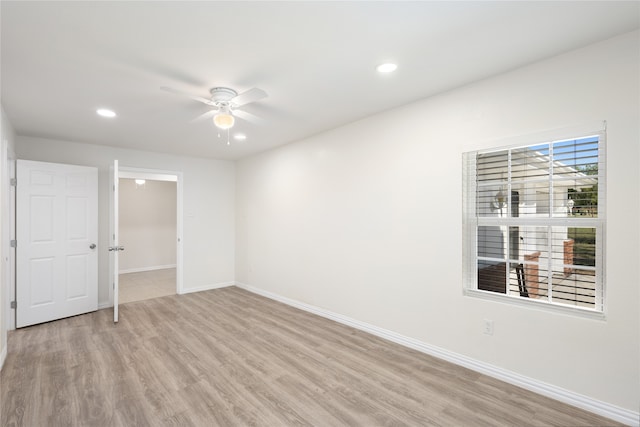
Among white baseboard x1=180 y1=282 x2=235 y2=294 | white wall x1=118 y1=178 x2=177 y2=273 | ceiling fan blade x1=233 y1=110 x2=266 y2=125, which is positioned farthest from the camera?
white wall x1=118 y1=178 x2=177 y2=273

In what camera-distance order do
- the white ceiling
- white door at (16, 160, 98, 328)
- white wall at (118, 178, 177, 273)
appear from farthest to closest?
white wall at (118, 178, 177, 273) → white door at (16, 160, 98, 328) → the white ceiling

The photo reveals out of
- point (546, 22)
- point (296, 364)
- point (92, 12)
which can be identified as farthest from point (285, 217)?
point (546, 22)

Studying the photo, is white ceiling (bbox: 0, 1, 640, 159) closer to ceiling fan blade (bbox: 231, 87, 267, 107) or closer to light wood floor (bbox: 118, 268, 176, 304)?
ceiling fan blade (bbox: 231, 87, 267, 107)

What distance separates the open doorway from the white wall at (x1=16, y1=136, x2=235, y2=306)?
151 cm

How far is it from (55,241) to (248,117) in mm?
3218

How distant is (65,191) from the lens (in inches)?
Answer: 167

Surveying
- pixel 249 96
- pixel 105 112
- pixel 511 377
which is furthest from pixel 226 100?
pixel 511 377

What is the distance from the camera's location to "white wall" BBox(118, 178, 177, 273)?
7.55 meters

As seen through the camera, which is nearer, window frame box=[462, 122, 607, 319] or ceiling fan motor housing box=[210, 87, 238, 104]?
window frame box=[462, 122, 607, 319]

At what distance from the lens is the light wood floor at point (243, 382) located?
2.10m

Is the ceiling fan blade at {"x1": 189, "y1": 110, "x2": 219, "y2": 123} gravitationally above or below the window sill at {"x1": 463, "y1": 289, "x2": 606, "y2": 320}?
above

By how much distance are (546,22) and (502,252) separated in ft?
5.53

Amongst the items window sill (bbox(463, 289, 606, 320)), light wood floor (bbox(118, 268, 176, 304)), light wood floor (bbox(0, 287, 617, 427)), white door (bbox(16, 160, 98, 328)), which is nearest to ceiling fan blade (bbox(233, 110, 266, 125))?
light wood floor (bbox(0, 287, 617, 427))

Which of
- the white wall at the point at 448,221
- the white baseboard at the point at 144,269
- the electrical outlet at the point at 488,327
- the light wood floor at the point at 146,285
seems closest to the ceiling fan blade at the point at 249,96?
the white wall at the point at 448,221
